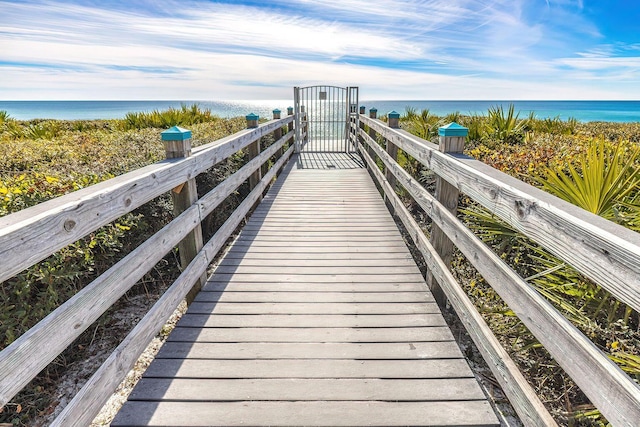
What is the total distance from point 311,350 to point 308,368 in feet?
0.53

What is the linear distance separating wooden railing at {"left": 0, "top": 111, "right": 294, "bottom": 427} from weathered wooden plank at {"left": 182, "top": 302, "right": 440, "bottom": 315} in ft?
0.80

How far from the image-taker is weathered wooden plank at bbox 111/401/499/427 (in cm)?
180

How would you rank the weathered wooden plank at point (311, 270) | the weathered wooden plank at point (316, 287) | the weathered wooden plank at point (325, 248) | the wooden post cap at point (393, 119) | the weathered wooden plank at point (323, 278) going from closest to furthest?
the weathered wooden plank at point (316, 287)
the weathered wooden plank at point (323, 278)
the weathered wooden plank at point (311, 270)
the weathered wooden plank at point (325, 248)
the wooden post cap at point (393, 119)

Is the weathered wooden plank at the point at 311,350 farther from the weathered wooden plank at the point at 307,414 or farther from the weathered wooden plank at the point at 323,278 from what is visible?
the weathered wooden plank at the point at 323,278

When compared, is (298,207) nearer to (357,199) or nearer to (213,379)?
(357,199)

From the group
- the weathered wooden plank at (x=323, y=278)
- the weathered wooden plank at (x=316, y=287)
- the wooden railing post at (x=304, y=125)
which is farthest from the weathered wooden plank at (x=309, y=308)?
the wooden railing post at (x=304, y=125)

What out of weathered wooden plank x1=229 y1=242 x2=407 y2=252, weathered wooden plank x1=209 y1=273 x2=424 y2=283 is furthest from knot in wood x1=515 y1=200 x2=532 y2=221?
weathered wooden plank x1=229 y1=242 x2=407 y2=252

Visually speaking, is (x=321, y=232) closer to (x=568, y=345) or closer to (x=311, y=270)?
(x=311, y=270)

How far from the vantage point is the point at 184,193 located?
2758 millimetres

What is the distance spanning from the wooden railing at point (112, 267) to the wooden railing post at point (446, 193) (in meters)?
1.85

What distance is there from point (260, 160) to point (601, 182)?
157 inches

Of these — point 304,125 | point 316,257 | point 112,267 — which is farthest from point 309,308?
point 304,125

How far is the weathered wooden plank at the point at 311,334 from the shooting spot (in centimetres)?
240

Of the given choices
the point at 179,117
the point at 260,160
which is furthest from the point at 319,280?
the point at 179,117
